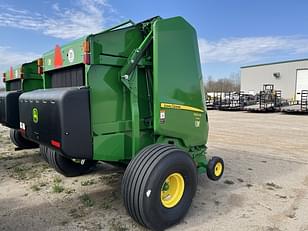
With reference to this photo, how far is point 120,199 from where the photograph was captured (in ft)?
12.4

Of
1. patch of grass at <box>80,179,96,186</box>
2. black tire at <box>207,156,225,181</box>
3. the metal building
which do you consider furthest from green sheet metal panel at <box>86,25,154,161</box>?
the metal building

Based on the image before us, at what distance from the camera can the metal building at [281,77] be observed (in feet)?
108

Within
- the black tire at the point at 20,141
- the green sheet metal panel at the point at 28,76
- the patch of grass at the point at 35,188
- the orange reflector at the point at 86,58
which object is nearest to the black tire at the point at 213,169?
the orange reflector at the point at 86,58

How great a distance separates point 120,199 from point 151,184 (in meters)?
1.18

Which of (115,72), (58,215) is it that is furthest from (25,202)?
(115,72)

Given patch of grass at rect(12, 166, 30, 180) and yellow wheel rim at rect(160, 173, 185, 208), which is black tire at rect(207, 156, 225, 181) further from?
patch of grass at rect(12, 166, 30, 180)

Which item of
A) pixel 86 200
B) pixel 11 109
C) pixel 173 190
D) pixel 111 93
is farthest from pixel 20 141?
pixel 173 190

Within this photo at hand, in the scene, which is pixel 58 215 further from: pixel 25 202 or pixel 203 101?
pixel 203 101

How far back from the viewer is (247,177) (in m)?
4.92

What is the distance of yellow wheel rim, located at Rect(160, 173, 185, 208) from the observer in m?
3.09

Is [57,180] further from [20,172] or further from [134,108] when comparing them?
[134,108]

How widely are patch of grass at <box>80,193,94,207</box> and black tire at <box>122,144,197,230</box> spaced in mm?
972

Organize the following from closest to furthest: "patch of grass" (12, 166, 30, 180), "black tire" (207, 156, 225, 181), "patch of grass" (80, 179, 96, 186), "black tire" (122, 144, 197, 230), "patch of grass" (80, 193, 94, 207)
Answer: "black tire" (122, 144, 197, 230) → "patch of grass" (80, 193, 94, 207) → "black tire" (207, 156, 225, 181) → "patch of grass" (80, 179, 96, 186) → "patch of grass" (12, 166, 30, 180)

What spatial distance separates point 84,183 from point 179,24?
9.05 ft
